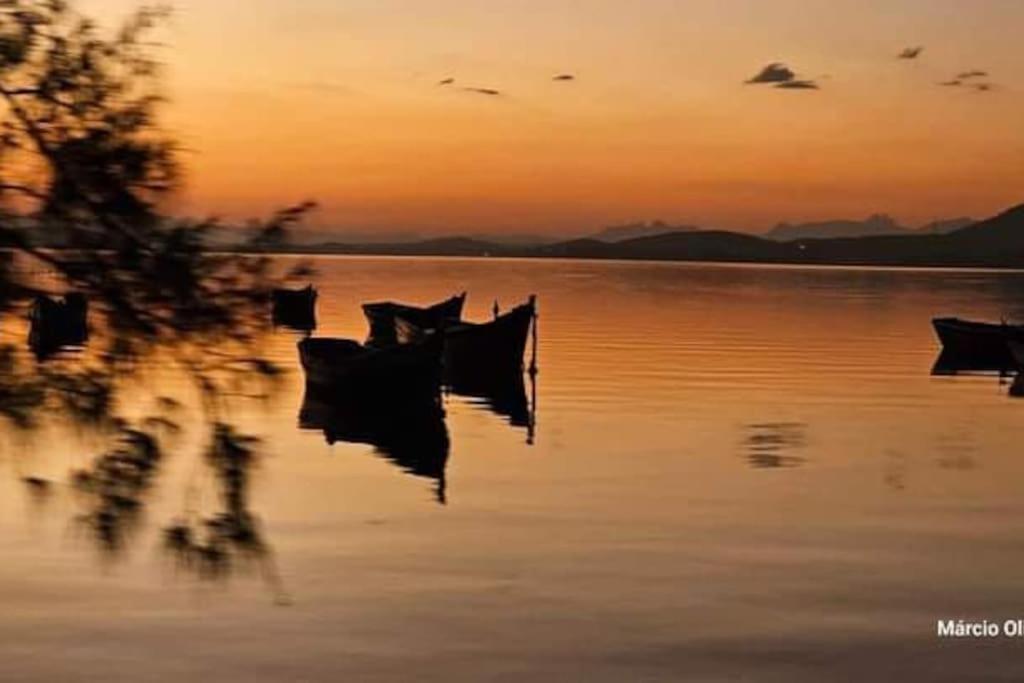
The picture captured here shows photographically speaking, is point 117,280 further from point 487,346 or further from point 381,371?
point 487,346

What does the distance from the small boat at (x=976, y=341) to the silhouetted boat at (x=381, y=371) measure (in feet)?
92.2

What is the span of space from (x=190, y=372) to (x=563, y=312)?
10316cm

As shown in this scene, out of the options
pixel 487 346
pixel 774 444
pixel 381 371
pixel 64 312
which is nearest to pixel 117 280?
pixel 64 312

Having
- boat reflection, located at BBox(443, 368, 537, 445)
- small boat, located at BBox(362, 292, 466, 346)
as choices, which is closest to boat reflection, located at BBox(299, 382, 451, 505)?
boat reflection, located at BBox(443, 368, 537, 445)

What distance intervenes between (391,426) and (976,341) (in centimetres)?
3236

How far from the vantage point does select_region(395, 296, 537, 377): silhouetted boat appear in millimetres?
53062

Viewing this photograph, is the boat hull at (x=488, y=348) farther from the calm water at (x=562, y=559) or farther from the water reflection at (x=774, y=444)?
the water reflection at (x=774, y=444)

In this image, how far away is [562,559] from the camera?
800 inches

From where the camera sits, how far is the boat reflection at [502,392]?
4016 cm

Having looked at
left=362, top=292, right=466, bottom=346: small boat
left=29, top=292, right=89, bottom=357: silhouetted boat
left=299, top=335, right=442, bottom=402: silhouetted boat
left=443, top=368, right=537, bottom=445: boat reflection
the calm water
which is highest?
left=29, top=292, right=89, bottom=357: silhouetted boat

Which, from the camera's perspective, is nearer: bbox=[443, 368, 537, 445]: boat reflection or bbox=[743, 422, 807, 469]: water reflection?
bbox=[743, 422, 807, 469]: water reflection

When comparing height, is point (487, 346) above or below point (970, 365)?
above

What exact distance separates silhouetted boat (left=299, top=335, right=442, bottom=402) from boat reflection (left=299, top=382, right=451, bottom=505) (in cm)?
21

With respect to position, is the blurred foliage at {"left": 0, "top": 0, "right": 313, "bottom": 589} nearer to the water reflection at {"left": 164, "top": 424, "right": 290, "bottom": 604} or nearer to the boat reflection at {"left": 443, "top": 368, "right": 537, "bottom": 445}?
the water reflection at {"left": 164, "top": 424, "right": 290, "bottom": 604}
